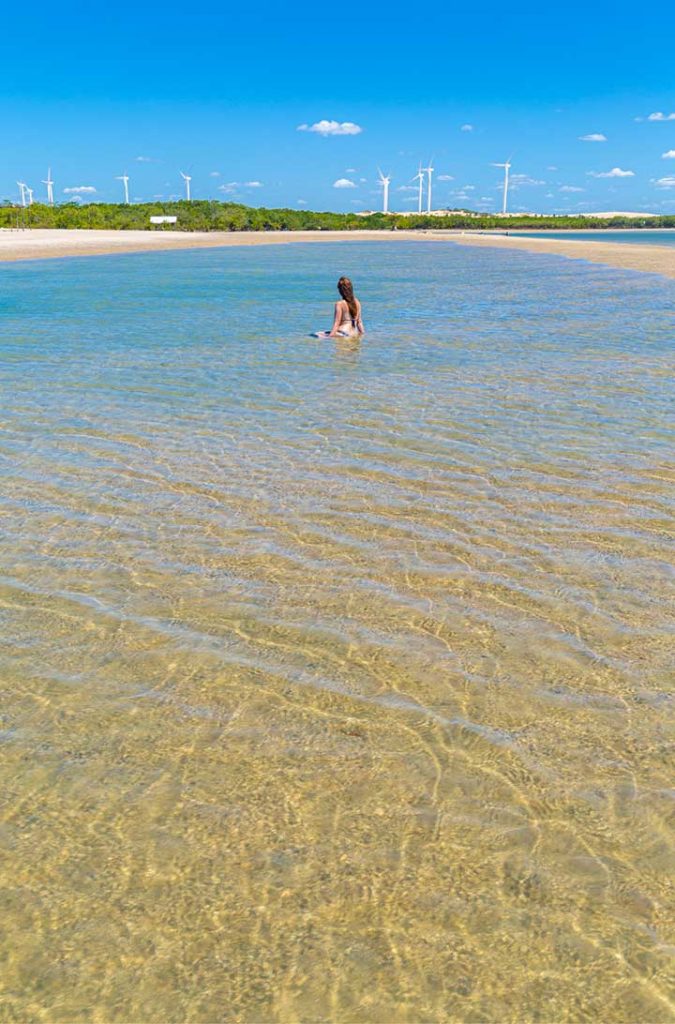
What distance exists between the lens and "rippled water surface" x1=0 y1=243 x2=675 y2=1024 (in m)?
3.04

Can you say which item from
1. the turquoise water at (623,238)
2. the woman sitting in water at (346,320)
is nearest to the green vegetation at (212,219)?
the turquoise water at (623,238)

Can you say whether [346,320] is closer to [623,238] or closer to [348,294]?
[348,294]

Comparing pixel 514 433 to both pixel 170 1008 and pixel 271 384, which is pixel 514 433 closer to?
pixel 271 384

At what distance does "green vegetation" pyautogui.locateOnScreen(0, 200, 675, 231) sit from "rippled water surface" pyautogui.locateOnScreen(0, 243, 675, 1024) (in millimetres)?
98349

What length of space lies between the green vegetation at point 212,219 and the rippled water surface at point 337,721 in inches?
3872

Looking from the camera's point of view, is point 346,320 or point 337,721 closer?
point 337,721

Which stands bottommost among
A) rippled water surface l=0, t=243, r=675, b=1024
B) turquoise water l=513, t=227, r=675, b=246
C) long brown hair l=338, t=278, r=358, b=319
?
rippled water surface l=0, t=243, r=675, b=1024

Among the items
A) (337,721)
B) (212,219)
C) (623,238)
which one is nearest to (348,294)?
(337,721)

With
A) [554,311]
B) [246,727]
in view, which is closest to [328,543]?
[246,727]

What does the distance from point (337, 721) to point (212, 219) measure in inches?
5308

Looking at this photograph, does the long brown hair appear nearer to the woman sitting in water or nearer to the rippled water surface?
the woman sitting in water

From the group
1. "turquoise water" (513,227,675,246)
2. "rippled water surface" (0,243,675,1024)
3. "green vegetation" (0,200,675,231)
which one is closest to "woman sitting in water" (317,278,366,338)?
"rippled water surface" (0,243,675,1024)

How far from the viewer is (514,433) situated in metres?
10.5

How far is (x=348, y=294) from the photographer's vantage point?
1817 cm
